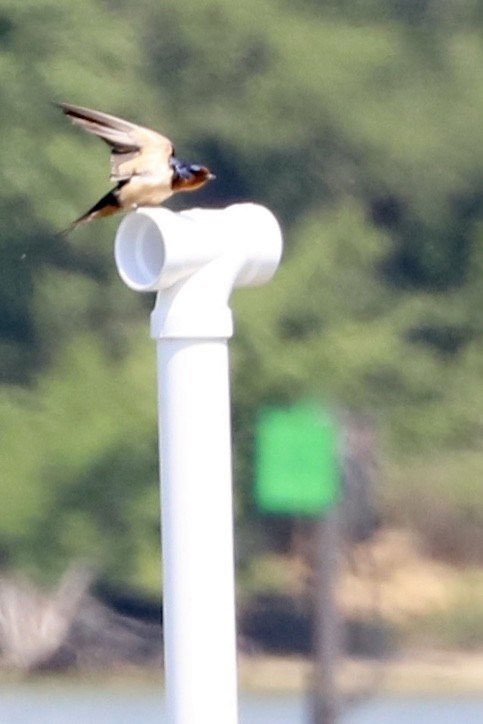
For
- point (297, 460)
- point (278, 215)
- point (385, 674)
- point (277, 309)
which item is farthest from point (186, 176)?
point (385, 674)

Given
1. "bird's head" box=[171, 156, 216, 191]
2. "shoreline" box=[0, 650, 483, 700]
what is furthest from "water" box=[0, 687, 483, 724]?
"bird's head" box=[171, 156, 216, 191]

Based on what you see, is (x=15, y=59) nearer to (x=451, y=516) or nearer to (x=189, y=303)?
Answer: (x=451, y=516)

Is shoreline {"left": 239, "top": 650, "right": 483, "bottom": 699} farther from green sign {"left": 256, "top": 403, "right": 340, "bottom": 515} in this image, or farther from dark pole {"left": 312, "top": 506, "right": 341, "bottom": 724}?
green sign {"left": 256, "top": 403, "right": 340, "bottom": 515}

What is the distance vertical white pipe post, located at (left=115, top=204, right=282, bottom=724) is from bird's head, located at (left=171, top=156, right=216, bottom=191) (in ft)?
0.40

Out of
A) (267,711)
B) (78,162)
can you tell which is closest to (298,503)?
(267,711)

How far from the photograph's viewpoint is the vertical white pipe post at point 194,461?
0.71 metres

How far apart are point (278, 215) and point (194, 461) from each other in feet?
3.90

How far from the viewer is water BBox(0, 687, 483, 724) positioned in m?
1.74

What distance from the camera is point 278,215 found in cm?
187

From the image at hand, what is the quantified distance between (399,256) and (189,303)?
112 cm

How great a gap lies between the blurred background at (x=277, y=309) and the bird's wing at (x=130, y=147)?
0.87m

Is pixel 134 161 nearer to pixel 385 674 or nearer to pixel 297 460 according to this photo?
pixel 297 460

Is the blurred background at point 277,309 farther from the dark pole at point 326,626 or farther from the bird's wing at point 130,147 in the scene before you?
the bird's wing at point 130,147

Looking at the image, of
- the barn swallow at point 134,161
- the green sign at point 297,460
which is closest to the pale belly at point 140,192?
the barn swallow at point 134,161
